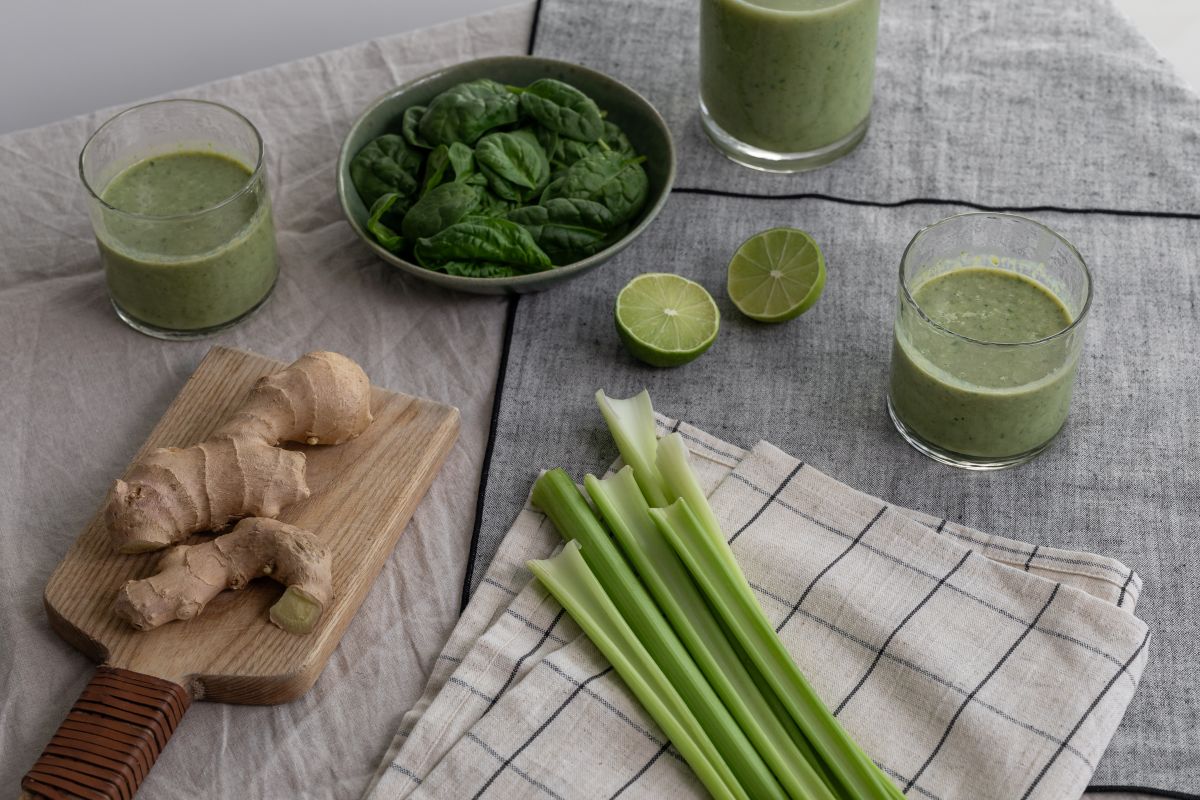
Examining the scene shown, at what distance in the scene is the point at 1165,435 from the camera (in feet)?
6.27

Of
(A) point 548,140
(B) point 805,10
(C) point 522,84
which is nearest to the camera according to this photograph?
(B) point 805,10

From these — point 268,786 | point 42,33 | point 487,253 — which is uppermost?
point 487,253

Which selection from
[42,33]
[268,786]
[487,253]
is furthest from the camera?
[42,33]

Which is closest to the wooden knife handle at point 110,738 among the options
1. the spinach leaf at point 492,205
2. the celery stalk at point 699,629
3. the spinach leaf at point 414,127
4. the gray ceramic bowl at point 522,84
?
the celery stalk at point 699,629

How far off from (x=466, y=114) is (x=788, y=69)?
1.65ft

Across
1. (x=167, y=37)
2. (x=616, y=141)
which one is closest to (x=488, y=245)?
(x=616, y=141)

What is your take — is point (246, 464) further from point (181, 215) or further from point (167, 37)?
point (167, 37)

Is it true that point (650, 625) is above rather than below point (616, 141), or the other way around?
below

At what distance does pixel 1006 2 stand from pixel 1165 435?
100 cm

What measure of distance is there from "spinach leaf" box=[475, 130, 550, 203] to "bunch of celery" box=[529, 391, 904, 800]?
46cm

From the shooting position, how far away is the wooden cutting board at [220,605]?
1.57 meters

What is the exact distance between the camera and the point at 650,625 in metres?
1.65

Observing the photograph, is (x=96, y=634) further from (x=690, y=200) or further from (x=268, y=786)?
(x=690, y=200)

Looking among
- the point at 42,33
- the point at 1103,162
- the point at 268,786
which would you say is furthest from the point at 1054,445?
the point at 42,33
